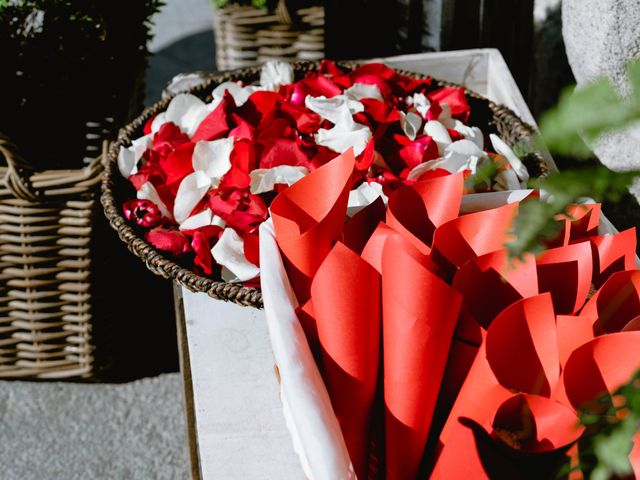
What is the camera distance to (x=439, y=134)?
48.4 inches

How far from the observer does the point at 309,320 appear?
78 cm

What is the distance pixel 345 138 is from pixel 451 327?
0.55m

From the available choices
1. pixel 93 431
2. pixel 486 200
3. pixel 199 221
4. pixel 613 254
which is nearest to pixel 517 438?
pixel 613 254

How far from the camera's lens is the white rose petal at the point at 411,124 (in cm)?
124

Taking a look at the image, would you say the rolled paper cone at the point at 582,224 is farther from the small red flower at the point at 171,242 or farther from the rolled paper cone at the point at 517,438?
the small red flower at the point at 171,242

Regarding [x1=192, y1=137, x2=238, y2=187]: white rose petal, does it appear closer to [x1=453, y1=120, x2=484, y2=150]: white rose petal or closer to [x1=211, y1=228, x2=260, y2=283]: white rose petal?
[x1=211, y1=228, x2=260, y2=283]: white rose petal

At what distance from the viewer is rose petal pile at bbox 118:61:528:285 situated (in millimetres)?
1096

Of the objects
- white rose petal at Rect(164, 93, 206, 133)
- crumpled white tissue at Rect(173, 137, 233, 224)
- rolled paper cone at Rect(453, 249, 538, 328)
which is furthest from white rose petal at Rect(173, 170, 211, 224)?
rolled paper cone at Rect(453, 249, 538, 328)

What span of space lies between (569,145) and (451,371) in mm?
343

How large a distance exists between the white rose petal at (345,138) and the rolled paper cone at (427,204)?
0.33 m

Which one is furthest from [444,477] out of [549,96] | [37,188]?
[549,96]

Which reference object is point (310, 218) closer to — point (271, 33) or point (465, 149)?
point (465, 149)

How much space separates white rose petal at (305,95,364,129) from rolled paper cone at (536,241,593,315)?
500 mm

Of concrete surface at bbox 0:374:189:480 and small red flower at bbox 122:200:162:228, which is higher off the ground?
small red flower at bbox 122:200:162:228
